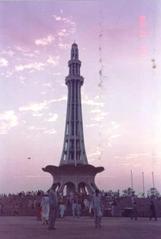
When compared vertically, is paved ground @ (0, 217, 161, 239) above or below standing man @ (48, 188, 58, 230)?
below

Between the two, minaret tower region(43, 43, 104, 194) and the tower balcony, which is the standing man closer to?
minaret tower region(43, 43, 104, 194)

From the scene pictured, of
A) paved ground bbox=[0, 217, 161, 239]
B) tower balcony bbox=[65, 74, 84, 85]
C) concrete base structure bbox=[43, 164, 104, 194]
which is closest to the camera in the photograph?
paved ground bbox=[0, 217, 161, 239]

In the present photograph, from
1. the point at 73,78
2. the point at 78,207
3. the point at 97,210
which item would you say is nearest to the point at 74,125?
the point at 73,78

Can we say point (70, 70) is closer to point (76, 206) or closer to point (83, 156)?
point (83, 156)

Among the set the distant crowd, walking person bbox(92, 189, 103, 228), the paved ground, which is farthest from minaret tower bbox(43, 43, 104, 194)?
the paved ground

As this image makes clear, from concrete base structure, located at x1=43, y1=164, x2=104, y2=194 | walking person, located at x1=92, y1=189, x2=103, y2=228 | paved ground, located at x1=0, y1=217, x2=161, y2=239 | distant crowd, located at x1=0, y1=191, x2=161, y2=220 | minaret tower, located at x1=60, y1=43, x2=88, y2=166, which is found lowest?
paved ground, located at x1=0, y1=217, x2=161, y2=239

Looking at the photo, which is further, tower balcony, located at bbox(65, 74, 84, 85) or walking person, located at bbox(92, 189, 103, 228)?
tower balcony, located at bbox(65, 74, 84, 85)

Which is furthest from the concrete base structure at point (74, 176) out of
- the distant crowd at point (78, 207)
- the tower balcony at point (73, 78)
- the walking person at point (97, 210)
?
the walking person at point (97, 210)

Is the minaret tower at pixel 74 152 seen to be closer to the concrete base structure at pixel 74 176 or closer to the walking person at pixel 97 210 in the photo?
the concrete base structure at pixel 74 176
